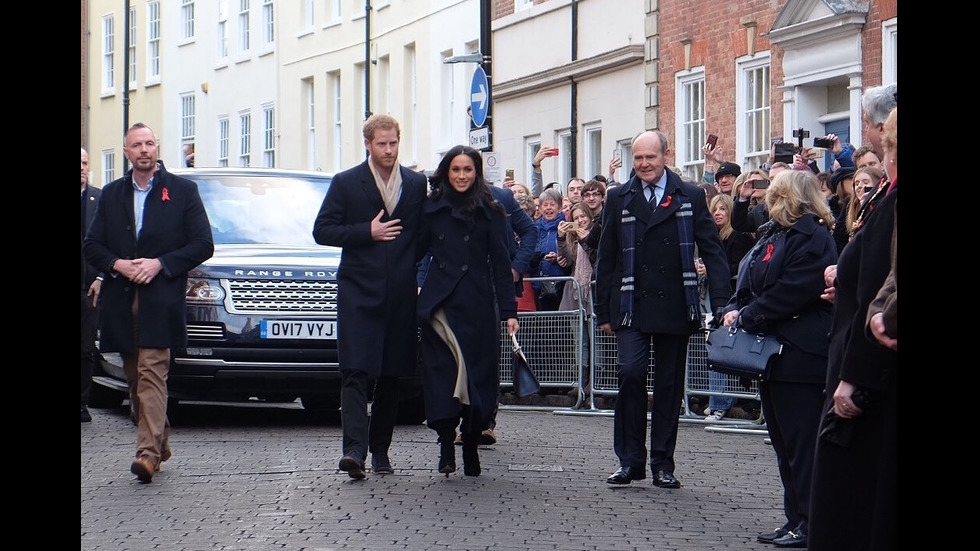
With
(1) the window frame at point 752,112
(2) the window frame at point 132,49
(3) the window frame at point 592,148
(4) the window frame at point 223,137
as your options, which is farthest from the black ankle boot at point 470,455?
(2) the window frame at point 132,49

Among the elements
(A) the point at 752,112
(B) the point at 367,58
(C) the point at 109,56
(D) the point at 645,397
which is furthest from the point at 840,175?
(C) the point at 109,56

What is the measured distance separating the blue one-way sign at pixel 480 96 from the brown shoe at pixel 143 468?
11.7 metres

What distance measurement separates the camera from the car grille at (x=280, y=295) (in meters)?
13.0

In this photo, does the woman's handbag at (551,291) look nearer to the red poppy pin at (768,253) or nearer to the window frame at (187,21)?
the red poppy pin at (768,253)

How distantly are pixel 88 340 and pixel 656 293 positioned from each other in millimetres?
5460

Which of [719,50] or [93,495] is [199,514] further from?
[719,50]

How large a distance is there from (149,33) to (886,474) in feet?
164

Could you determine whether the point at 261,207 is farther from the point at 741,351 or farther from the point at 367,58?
the point at 367,58

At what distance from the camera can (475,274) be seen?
10.6m

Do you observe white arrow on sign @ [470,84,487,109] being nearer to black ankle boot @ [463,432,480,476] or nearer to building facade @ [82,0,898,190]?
building facade @ [82,0,898,190]

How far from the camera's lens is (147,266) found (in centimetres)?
1047

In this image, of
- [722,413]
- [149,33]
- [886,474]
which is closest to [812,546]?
[886,474]
